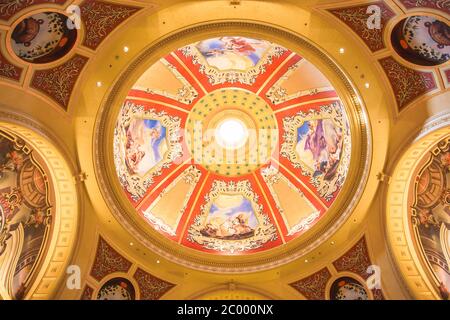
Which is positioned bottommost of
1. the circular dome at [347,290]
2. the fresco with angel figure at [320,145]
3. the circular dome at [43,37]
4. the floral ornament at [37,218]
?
the circular dome at [347,290]

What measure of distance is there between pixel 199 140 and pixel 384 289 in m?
7.58

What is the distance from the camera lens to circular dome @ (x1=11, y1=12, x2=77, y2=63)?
38.0 feet

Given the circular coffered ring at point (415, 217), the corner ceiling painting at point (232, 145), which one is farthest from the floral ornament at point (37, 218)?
the circular coffered ring at point (415, 217)

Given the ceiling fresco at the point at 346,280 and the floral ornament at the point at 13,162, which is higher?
the floral ornament at the point at 13,162

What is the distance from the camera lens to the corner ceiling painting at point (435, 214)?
13.6 metres

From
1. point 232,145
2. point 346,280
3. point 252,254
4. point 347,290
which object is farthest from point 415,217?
point 232,145

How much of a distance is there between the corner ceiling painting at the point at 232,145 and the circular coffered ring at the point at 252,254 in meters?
0.62

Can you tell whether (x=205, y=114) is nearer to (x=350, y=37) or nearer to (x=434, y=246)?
(x=350, y=37)

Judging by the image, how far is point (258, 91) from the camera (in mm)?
17906

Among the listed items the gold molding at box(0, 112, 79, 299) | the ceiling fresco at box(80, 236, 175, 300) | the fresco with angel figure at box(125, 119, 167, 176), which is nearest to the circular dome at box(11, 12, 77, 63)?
the gold molding at box(0, 112, 79, 299)

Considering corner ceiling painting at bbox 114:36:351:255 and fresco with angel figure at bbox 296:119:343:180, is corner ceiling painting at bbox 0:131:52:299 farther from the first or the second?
fresco with angel figure at bbox 296:119:343:180

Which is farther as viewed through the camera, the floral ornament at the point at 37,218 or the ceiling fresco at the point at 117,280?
the ceiling fresco at the point at 117,280

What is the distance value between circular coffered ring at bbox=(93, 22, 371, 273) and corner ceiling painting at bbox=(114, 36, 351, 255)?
616 mm

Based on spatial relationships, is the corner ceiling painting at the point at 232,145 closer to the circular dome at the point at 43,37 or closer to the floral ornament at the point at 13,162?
the floral ornament at the point at 13,162
